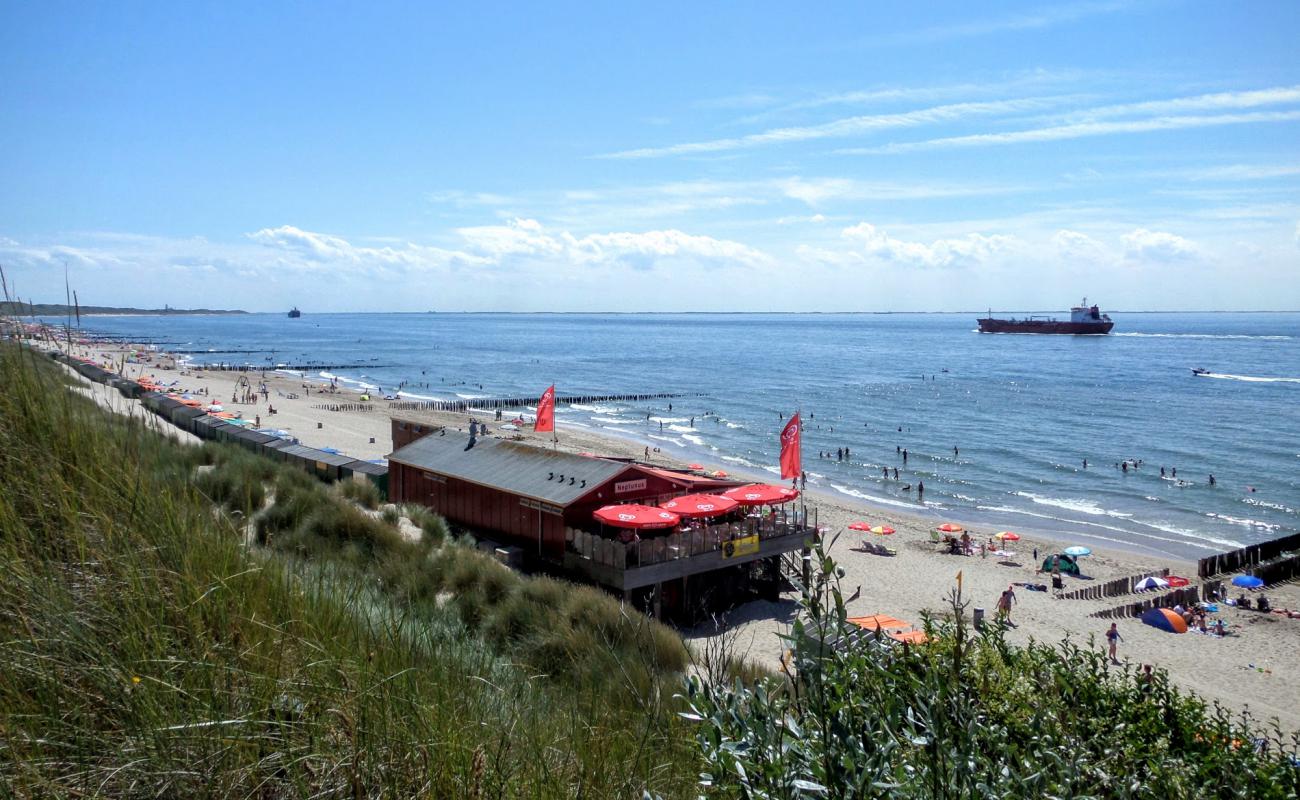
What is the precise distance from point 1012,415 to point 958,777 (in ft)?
236

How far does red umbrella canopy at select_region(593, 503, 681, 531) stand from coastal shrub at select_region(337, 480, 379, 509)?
5429 mm

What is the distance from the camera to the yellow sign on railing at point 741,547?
63.4ft

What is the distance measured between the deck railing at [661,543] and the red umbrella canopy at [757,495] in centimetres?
57

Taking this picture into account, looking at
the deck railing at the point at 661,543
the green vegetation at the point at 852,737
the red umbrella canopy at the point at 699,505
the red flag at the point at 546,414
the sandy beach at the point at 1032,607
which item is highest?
the green vegetation at the point at 852,737

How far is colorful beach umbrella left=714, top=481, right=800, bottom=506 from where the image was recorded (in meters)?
20.2

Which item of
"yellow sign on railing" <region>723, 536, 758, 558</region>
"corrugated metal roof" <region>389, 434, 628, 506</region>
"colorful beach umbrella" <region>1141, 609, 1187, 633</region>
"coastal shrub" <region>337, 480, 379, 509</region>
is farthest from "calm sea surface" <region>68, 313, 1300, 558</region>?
"coastal shrub" <region>337, 480, 379, 509</region>

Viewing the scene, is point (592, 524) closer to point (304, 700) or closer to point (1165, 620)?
point (304, 700)

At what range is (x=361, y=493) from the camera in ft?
64.3

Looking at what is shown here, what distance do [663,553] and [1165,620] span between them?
1566cm

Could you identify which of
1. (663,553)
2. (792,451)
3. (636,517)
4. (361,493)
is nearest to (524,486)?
(636,517)

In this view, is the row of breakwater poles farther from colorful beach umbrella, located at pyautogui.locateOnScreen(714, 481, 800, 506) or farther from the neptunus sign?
the neptunus sign

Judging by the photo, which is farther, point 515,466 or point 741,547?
point 515,466

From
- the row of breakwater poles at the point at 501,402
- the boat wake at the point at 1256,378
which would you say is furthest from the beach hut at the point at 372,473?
the boat wake at the point at 1256,378

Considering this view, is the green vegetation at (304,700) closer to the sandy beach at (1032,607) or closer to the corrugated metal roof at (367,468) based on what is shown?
the sandy beach at (1032,607)
